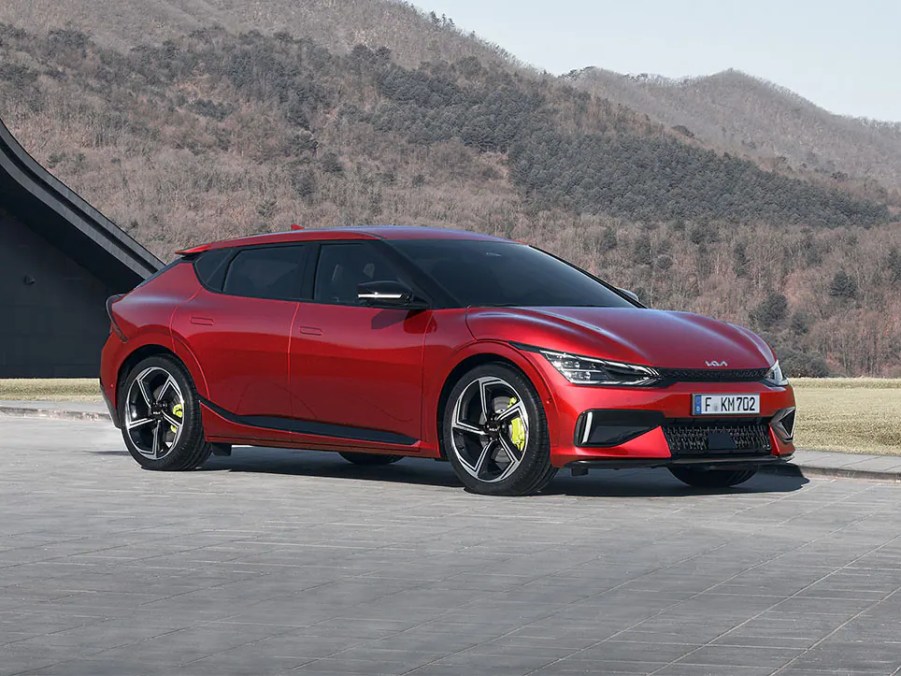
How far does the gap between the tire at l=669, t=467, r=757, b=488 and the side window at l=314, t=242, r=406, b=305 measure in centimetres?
245

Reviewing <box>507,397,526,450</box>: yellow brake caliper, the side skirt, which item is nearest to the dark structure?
the side skirt

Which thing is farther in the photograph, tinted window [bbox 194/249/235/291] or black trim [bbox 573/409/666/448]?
tinted window [bbox 194/249/235/291]

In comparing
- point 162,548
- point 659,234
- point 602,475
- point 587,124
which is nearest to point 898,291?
point 659,234

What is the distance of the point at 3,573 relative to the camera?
25.2 ft

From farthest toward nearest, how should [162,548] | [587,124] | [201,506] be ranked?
[587,124] < [201,506] < [162,548]

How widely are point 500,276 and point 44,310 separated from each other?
24925 millimetres

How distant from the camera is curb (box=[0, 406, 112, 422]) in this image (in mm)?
19172

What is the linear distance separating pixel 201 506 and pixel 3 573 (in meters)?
2.79

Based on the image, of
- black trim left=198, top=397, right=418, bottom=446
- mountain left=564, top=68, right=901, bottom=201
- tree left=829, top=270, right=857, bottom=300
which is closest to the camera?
black trim left=198, top=397, right=418, bottom=446

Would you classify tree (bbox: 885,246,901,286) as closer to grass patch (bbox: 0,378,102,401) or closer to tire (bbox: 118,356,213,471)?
grass patch (bbox: 0,378,102,401)

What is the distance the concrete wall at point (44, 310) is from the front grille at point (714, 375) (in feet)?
84.2

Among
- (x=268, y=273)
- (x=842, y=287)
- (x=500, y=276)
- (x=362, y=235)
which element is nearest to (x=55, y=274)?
(x=268, y=273)

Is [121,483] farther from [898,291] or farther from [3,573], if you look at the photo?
[898,291]

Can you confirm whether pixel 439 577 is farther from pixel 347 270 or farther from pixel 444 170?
pixel 444 170
